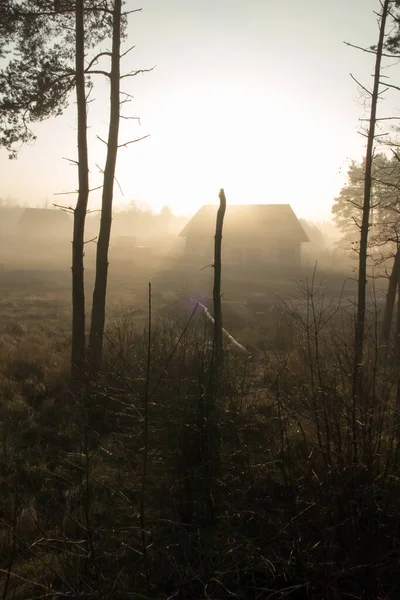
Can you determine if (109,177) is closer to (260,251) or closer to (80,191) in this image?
(80,191)

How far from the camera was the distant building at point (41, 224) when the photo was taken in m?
82.0

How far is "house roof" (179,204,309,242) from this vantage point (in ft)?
137

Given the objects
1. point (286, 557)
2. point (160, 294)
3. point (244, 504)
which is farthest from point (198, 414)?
point (160, 294)

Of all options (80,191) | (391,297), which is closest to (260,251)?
(391,297)

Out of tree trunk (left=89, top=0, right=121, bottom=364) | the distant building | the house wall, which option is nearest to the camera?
tree trunk (left=89, top=0, right=121, bottom=364)

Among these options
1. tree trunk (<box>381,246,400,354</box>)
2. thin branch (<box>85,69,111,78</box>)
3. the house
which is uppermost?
thin branch (<box>85,69,111,78</box>)

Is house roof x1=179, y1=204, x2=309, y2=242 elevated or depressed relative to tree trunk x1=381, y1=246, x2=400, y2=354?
elevated

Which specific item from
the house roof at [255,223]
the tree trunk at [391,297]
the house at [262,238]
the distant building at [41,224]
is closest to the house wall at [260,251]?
the house at [262,238]

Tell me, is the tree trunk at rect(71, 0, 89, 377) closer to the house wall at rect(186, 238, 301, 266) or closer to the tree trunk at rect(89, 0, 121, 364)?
the tree trunk at rect(89, 0, 121, 364)

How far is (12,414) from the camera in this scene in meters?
7.00

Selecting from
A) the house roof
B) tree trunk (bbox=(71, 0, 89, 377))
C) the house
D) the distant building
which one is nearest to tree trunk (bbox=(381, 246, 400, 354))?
tree trunk (bbox=(71, 0, 89, 377))

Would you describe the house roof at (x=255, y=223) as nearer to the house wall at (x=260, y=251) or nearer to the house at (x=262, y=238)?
the house at (x=262, y=238)

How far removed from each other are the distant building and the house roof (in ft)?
153

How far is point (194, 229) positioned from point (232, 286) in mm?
16272
